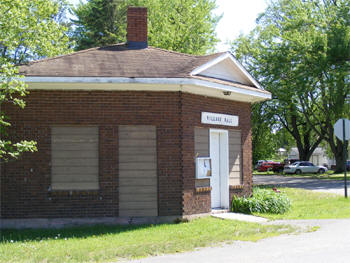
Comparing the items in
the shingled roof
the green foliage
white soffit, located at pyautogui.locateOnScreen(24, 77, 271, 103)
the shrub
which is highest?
the green foliage

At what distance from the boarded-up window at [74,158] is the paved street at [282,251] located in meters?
4.52

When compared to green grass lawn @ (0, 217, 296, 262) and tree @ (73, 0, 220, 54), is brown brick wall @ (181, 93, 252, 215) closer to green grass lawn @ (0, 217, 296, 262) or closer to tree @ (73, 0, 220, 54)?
green grass lawn @ (0, 217, 296, 262)

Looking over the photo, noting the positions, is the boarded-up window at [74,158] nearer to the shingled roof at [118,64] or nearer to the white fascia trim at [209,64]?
the shingled roof at [118,64]

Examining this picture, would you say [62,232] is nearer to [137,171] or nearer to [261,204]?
[137,171]

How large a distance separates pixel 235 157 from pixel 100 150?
15.0 feet

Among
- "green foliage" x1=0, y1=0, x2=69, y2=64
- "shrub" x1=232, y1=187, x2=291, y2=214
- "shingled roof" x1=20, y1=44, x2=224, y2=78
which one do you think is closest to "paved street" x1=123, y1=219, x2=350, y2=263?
"shrub" x1=232, y1=187, x2=291, y2=214

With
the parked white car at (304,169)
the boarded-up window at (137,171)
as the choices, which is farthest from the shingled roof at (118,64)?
the parked white car at (304,169)

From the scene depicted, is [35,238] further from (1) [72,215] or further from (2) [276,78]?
(2) [276,78]

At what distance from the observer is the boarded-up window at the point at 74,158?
12.5 metres

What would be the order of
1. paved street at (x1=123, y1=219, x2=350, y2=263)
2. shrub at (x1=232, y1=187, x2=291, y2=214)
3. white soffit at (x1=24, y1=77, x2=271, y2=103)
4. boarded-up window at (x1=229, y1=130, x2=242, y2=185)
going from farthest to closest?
1. boarded-up window at (x1=229, y1=130, x2=242, y2=185)
2. shrub at (x1=232, y1=187, x2=291, y2=214)
3. white soffit at (x1=24, y1=77, x2=271, y2=103)
4. paved street at (x1=123, y1=219, x2=350, y2=263)

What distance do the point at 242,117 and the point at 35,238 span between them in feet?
25.0

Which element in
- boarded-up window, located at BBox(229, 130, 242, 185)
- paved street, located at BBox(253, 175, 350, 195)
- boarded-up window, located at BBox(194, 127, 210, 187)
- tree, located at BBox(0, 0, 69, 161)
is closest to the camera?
tree, located at BBox(0, 0, 69, 161)

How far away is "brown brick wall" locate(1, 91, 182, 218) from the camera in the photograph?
12.4 meters

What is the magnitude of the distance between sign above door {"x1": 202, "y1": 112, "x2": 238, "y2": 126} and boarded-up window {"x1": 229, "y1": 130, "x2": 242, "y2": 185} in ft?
1.14
